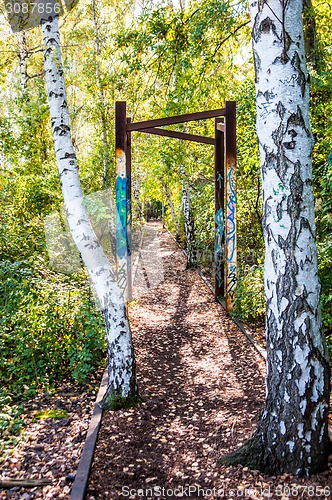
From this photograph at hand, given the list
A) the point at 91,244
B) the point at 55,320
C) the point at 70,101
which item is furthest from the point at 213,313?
the point at 70,101

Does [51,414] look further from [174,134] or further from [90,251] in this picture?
[174,134]

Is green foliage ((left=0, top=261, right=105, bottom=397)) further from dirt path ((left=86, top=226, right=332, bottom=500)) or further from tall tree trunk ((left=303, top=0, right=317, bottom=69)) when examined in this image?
tall tree trunk ((left=303, top=0, right=317, bottom=69))

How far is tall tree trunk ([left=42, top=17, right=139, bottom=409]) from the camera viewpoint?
4078 mm

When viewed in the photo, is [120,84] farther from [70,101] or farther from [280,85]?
[280,85]

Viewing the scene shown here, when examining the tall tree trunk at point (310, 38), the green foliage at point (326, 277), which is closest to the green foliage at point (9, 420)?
the green foliage at point (326, 277)

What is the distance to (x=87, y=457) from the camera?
3125 mm

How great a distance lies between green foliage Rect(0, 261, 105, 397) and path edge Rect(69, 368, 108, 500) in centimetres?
81

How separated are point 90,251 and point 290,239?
7.16 ft

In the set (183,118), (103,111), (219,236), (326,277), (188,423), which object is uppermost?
(103,111)

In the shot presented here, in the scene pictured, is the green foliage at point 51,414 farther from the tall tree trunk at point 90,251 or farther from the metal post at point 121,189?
the metal post at point 121,189

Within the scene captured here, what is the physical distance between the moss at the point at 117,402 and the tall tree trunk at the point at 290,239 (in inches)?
68.4

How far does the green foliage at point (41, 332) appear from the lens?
185 inches

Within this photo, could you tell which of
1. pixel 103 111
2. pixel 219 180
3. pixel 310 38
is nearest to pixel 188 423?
pixel 219 180

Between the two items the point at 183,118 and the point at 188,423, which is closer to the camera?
the point at 188,423
